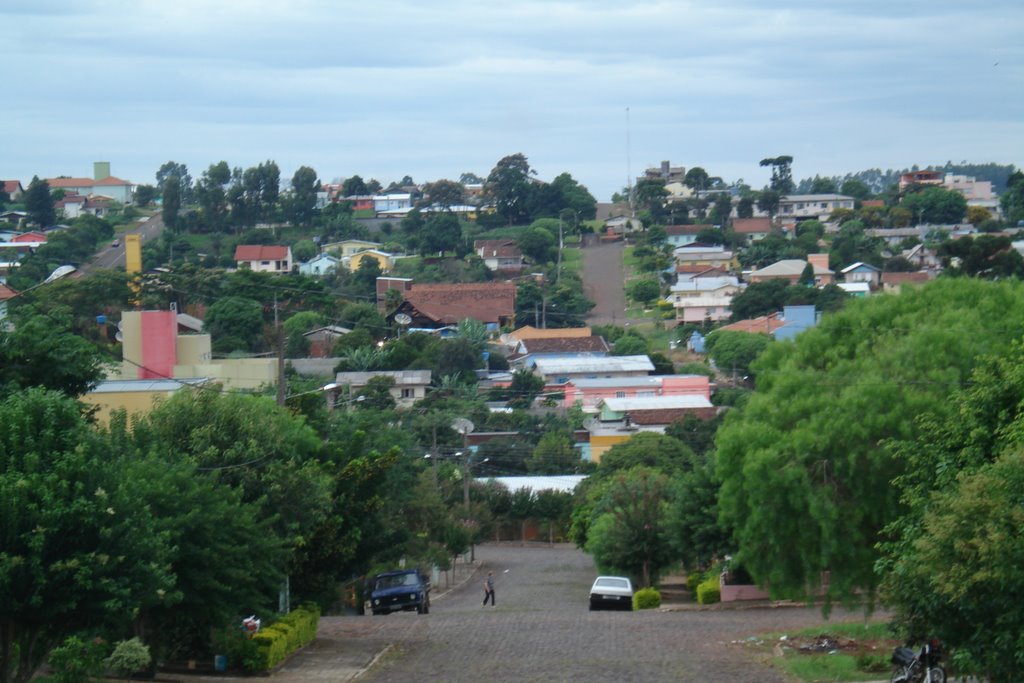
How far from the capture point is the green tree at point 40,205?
485ft

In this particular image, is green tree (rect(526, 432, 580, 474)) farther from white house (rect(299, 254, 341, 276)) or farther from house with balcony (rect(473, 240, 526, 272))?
house with balcony (rect(473, 240, 526, 272))

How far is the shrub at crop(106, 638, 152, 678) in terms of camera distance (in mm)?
16531

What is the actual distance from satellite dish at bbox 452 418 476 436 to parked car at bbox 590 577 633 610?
19.0 metres

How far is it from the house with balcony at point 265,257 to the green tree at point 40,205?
30.6m

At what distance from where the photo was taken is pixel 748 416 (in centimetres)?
2373

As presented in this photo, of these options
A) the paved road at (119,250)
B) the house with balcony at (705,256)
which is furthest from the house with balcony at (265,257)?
the house with balcony at (705,256)

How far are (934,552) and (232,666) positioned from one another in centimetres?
1021

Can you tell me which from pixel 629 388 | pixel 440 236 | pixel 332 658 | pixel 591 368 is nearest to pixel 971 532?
pixel 332 658

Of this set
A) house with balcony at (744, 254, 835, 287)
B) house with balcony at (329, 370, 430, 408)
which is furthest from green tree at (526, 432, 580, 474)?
house with balcony at (744, 254, 835, 287)

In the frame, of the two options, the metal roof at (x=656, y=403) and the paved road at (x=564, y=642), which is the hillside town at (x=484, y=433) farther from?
the paved road at (x=564, y=642)

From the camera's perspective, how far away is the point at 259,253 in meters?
128

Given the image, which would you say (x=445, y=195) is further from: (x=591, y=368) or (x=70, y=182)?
(x=591, y=368)

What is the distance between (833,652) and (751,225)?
456 ft

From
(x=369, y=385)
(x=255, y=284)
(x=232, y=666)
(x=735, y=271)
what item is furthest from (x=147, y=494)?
(x=735, y=271)
